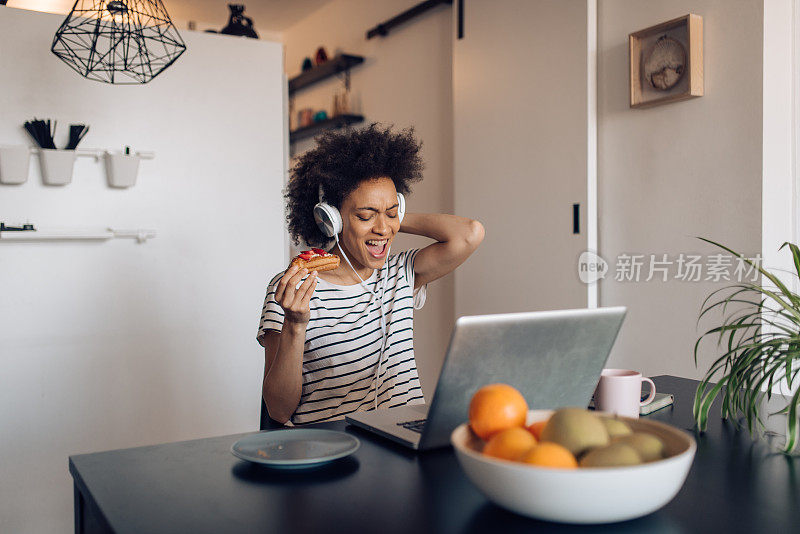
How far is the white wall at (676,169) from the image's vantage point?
231 centimetres

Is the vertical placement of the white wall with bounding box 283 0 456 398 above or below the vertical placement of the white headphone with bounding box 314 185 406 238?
above

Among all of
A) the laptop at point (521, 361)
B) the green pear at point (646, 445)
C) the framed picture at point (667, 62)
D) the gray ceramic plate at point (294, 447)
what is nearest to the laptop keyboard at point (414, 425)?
the laptop at point (521, 361)

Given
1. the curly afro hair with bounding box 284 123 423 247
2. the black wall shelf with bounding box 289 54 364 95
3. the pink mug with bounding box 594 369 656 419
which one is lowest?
the pink mug with bounding box 594 369 656 419

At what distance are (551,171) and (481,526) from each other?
247 centimetres

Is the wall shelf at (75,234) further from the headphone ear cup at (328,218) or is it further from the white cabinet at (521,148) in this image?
the white cabinet at (521,148)

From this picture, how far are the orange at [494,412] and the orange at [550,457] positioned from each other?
0.10 metres

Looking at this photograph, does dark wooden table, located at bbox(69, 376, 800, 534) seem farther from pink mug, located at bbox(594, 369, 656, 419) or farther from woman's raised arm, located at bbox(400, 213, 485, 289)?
woman's raised arm, located at bbox(400, 213, 485, 289)

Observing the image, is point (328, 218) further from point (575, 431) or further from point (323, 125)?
point (323, 125)

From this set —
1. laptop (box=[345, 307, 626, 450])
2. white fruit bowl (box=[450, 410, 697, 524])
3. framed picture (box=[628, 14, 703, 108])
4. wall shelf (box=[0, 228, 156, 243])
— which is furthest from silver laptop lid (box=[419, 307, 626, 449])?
wall shelf (box=[0, 228, 156, 243])

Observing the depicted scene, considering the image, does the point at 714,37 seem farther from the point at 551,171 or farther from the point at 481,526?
the point at 481,526

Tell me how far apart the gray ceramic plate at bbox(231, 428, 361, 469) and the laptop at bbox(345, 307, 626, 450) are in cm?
10

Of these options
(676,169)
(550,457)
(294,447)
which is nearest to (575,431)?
(550,457)

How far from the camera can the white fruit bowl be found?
0.66 m

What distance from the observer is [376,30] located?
14.5 feet
